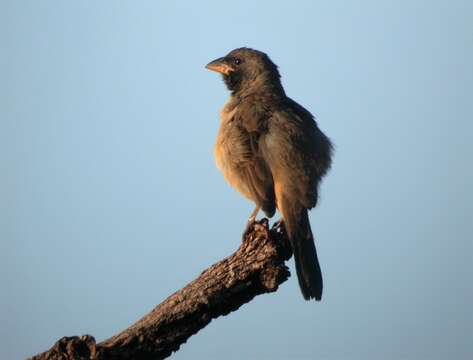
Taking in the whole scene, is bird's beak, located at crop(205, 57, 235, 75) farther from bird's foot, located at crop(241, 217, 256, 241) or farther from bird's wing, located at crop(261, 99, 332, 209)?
bird's foot, located at crop(241, 217, 256, 241)

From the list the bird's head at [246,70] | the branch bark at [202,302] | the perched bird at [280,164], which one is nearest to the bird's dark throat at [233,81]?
the bird's head at [246,70]

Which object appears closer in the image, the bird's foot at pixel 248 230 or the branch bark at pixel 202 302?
the branch bark at pixel 202 302

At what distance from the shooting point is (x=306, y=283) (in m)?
6.68

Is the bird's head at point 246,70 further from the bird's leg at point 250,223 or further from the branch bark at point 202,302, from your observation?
the branch bark at point 202,302

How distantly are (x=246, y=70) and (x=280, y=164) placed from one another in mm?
2086

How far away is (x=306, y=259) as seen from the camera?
6578 millimetres

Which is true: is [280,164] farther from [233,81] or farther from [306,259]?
[233,81]

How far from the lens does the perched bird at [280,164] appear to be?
6672mm

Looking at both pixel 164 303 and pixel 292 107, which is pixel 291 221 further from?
pixel 164 303

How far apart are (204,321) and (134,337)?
1.86 feet

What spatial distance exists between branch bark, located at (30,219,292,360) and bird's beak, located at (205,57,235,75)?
3514 mm

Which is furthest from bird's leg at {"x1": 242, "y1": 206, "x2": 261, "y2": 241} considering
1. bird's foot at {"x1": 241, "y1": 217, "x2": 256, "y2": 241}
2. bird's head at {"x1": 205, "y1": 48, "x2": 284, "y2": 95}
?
bird's head at {"x1": 205, "y1": 48, "x2": 284, "y2": 95}

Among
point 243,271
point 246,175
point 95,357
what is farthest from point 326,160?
point 95,357

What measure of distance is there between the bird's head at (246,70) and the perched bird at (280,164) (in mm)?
780
